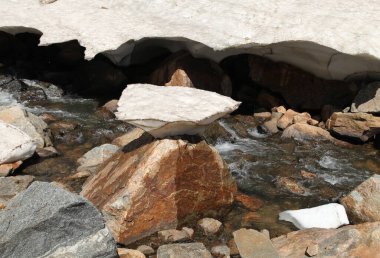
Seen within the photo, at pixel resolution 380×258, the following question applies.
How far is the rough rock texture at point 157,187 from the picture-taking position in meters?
5.36

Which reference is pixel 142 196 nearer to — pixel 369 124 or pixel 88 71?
pixel 369 124

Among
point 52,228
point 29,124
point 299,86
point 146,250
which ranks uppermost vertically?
point 52,228

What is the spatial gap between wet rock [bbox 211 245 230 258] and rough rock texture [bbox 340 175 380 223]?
1723 mm

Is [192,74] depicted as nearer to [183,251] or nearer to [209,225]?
[209,225]

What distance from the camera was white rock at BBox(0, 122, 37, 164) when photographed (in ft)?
23.4

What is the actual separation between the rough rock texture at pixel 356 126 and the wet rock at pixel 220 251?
14.2ft

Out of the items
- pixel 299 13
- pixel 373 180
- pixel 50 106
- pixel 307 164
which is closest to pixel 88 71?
pixel 50 106

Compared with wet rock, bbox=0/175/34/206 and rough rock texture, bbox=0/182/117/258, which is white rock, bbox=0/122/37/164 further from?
rough rock texture, bbox=0/182/117/258

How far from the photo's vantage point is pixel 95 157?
24.3 feet

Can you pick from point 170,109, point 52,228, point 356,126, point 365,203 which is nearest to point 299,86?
point 356,126

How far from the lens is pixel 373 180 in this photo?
5.99 m

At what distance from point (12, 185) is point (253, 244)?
329 centimetres

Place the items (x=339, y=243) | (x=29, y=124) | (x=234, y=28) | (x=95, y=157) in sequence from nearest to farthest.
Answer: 1. (x=339, y=243)
2. (x=95, y=157)
3. (x=29, y=124)
4. (x=234, y=28)

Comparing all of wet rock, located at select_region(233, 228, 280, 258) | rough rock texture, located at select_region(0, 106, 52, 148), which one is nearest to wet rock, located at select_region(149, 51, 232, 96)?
rough rock texture, located at select_region(0, 106, 52, 148)
